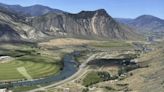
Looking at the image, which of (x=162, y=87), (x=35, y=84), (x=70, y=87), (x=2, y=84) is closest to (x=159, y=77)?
(x=162, y=87)

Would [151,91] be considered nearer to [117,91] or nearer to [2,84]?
[117,91]

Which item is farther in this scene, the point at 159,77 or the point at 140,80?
the point at 140,80

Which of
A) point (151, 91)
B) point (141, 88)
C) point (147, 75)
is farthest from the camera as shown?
point (147, 75)

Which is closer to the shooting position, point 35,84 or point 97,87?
point 97,87

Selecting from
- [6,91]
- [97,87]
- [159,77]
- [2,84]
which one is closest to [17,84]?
[2,84]

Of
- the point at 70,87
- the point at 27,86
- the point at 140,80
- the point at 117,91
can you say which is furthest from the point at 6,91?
the point at 140,80

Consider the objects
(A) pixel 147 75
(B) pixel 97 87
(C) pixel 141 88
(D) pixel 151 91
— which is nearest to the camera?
(D) pixel 151 91

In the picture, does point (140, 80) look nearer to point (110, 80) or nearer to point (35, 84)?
point (110, 80)

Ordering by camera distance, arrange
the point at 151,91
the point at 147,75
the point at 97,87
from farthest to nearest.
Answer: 1. the point at 147,75
2. the point at 97,87
3. the point at 151,91
